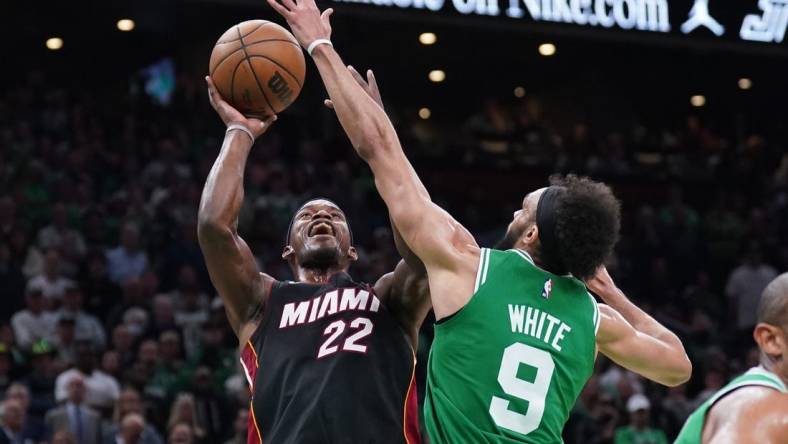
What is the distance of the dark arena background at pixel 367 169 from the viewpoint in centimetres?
1054

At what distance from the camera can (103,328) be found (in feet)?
36.4

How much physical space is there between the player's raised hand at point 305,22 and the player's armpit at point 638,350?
1321mm

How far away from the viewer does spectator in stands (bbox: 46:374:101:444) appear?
371 inches

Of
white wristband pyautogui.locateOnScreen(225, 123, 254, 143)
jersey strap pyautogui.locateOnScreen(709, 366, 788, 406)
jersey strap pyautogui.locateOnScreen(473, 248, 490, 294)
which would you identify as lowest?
jersey strap pyautogui.locateOnScreen(709, 366, 788, 406)

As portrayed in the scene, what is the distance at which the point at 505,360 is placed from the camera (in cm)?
393

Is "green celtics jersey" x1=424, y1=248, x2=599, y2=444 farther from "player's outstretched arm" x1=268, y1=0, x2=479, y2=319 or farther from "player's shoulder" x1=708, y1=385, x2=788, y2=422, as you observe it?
"player's shoulder" x1=708, y1=385, x2=788, y2=422

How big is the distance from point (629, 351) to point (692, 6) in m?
7.54

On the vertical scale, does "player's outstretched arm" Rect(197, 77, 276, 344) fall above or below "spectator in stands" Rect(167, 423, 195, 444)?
above

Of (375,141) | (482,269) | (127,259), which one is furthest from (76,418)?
(482,269)

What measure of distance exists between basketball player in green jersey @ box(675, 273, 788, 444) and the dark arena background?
6273mm

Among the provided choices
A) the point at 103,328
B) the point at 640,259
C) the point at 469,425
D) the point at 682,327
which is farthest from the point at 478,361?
the point at 640,259

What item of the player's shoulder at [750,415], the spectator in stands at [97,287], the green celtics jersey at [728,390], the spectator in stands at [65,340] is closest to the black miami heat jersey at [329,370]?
the green celtics jersey at [728,390]

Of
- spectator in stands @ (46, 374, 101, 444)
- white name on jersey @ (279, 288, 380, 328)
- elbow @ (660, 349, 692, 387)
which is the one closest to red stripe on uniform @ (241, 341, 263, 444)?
white name on jersey @ (279, 288, 380, 328)

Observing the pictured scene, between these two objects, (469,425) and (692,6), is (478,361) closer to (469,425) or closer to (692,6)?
(469,425)
